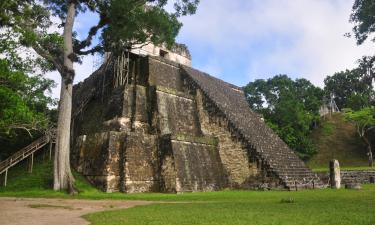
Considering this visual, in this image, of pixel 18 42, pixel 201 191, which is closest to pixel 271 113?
pixel 201 191

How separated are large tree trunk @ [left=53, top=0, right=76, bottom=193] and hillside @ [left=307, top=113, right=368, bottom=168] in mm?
22651

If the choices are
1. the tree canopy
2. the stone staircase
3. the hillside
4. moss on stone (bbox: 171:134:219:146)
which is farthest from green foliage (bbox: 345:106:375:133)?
moss on stone (bbox: 171:134:219:146)

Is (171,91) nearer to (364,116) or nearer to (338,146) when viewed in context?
(364,116)

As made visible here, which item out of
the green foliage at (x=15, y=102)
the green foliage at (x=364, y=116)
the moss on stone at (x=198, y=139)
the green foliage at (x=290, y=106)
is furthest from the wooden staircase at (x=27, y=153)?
the green foliage at (x=364, y=116)

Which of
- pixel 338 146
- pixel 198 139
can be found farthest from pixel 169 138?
pixel 338 146

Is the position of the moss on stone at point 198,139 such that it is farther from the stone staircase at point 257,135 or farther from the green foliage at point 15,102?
the green foliage at point 15,102

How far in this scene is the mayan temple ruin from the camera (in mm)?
12781

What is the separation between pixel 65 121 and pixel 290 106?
22.5 meters

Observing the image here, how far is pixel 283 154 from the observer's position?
16.2 metres

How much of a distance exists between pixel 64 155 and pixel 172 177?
3751 millimetres

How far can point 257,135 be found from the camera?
54.3ft

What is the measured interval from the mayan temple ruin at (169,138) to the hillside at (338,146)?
44.5ft

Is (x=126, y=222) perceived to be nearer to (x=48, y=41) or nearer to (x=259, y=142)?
(x=48, y=41)

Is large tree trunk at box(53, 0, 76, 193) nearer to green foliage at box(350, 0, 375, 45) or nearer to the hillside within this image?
green foliage at box(350, 0, 375, 45)
